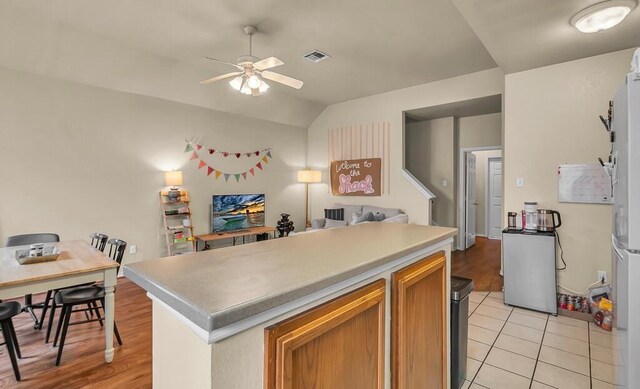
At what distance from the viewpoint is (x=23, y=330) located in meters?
2.73

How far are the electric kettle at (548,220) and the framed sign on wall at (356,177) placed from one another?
9.24 ft

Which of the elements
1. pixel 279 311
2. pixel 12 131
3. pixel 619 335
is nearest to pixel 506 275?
pixel 619 335

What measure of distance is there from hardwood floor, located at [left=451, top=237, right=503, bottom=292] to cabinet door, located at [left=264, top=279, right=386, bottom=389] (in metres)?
3.22

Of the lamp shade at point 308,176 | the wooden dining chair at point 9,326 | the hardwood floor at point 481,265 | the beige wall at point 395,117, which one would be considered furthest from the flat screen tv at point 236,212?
the hardwood floor at point 481,265

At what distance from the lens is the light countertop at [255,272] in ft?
2.26

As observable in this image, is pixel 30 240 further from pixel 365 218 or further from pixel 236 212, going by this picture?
pixel 365 218

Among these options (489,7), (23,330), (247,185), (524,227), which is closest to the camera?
(489,7)

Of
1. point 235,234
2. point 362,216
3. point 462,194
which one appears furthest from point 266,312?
point 462,194

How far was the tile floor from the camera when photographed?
207cm

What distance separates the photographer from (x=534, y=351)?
242cm

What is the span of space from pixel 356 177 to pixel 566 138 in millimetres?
3392

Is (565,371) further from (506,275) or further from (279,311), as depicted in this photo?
(279,311)

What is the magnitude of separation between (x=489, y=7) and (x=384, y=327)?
2.23 metres

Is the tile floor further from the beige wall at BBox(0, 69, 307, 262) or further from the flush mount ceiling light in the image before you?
the beige wall at BBox(0, 69, 307, 262)
